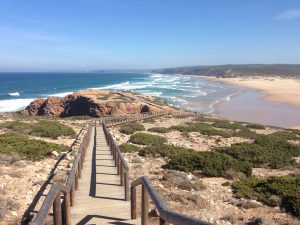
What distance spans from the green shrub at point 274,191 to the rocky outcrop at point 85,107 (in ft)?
89.6

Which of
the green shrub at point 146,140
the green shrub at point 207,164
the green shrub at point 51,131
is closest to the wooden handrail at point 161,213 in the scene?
the green shrub at point 207,164

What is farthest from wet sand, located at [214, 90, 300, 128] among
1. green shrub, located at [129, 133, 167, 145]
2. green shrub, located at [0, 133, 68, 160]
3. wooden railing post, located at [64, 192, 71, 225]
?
wooden railing post, located at [64, 192, 71, 225]

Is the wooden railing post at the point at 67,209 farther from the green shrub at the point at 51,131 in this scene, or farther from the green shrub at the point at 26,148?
the green shrub at the point at 51,131

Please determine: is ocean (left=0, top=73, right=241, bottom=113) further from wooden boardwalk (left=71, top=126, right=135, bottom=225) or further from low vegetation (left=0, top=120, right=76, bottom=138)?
wooden boardwalk (left=71, top=126, right=135, bottom=225)

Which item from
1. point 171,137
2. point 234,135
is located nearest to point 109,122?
point 171,137

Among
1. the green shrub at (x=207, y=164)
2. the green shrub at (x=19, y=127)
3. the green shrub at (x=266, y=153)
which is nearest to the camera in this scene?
the green shrub at (x=207, y=164)

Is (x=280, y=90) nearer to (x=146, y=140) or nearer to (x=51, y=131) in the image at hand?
(x=146, y=140)

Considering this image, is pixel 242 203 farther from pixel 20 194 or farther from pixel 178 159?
pixel 20 194

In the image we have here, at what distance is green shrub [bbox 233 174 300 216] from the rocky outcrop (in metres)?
27.3

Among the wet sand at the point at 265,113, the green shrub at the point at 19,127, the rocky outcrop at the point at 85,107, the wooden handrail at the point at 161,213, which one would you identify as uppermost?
the wooden handrail at the point at 161,213

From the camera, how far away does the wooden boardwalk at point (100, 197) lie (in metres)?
6.77

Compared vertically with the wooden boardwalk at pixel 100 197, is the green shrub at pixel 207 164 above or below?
below

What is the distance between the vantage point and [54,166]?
39.2 feet

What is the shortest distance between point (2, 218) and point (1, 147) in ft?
22.6
